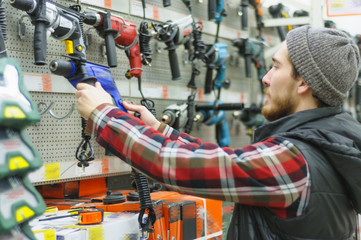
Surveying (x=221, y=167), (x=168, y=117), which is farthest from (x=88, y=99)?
(x=168, y=117)

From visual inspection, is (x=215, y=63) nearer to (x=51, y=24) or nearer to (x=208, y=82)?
(x=208, y=82)

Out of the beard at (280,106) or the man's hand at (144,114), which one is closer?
the beard at (280,106)

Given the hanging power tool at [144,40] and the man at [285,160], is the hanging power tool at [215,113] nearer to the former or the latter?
the hanging power tool at [144,40]

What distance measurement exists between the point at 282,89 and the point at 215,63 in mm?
1911

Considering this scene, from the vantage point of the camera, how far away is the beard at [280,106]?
1321 mm

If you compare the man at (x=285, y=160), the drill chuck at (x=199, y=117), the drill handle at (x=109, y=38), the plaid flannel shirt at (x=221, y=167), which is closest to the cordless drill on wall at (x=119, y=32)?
the drill handle at (x=109, y=38)

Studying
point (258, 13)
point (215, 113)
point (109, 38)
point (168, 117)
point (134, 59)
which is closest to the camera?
point (109, 38)

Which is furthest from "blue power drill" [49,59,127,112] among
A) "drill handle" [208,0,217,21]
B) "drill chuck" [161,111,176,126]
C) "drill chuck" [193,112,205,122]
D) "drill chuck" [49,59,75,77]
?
"drill handle" [208,0,217,21]

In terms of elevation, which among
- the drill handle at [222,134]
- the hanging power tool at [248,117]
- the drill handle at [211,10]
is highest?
the drill handle at [211,10]

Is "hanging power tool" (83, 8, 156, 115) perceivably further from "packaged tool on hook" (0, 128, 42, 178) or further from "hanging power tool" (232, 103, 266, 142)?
"hanging power tool" (232, 103, 266, 142)

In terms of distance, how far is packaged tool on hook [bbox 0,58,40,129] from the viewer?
76 centimetres

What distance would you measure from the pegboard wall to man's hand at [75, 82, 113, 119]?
2.57 ft

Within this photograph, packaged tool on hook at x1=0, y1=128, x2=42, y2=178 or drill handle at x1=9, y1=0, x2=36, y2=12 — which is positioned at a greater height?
drill handle at x1=9, y1=0, x2=36, y2=12

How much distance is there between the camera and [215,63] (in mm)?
3199
